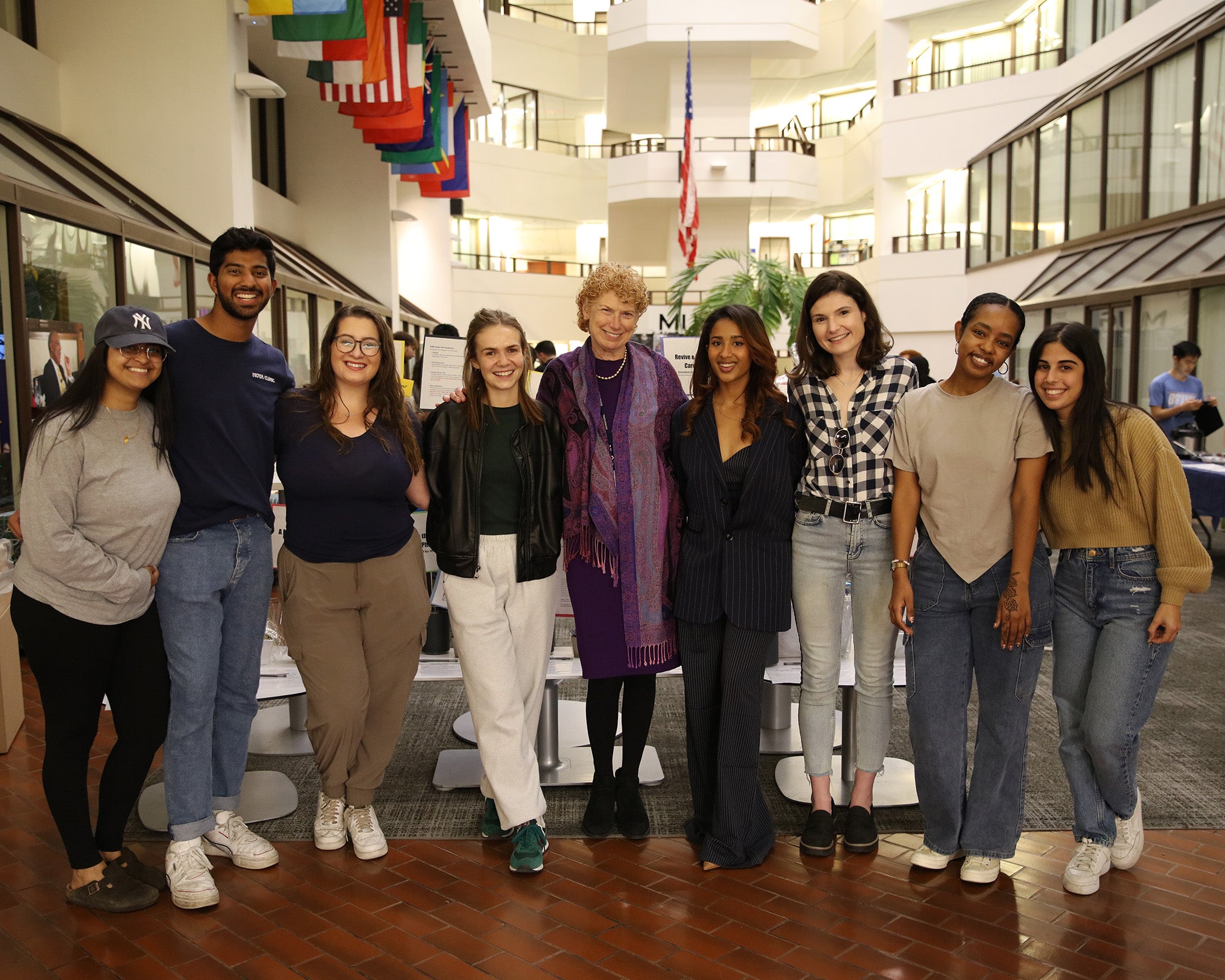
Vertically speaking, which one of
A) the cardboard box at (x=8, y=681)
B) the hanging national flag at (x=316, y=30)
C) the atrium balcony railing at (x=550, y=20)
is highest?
the atrium balcony railing at (x=550, y=20)

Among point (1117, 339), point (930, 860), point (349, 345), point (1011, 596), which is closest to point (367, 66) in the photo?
point (349, 345)

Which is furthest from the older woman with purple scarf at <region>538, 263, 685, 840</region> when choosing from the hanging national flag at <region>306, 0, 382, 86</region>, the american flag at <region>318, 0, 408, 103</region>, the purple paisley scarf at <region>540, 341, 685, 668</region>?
the american flag at <region>318, 0, 408, 103</region>

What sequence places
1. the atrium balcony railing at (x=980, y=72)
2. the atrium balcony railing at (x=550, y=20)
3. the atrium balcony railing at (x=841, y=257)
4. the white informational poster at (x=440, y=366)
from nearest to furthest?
the white informational poster at (x=440, y=366), the atrium balcony railing at (x=980, y=72), the atrium balcony railing at (x=841, y=257), the atrium balcony railing at (x=550, y=20)

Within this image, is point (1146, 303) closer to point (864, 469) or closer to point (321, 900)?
point (864, 469)

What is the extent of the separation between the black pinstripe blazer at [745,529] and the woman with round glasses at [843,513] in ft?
0.28

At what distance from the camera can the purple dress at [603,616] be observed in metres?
3.73

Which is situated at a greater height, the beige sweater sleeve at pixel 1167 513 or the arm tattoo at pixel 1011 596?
the beige sweater sleeve at pixel 1167 513

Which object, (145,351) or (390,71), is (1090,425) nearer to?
(145,351)

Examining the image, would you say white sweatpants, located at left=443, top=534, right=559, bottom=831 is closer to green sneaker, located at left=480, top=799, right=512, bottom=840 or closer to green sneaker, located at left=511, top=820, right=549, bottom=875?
green sneaker, located at left=511, top=820, right=549, bottom=875

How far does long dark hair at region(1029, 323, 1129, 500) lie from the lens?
10.7 ft

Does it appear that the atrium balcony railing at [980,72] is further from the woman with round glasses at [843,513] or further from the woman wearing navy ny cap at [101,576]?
the woman wearing navy ny cap at [101,576]

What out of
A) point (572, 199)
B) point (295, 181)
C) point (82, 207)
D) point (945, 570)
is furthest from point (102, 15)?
point (572, 199)

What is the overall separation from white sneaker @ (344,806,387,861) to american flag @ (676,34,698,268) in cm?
1825

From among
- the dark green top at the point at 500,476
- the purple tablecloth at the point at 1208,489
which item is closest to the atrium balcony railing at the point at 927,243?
the purple tablecloth at the point at 1208,489
